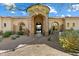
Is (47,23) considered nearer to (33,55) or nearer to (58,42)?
(58,42)

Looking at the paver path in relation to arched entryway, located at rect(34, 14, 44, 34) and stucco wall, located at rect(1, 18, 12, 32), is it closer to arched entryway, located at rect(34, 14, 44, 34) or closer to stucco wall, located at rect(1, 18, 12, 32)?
arched entryway, located at rect(34, 14, 44, 34)

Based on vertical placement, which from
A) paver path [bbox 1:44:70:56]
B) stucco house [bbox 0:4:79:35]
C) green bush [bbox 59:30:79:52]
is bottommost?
paver path [bbox 1:44:70:56]

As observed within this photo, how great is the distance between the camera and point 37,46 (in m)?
4.11

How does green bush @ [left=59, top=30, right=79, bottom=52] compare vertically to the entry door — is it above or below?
below

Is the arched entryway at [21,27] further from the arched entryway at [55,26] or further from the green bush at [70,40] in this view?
the green bush at [70,40]

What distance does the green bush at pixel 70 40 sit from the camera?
4.06 m

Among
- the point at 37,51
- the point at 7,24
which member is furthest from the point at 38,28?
the point at 7,24

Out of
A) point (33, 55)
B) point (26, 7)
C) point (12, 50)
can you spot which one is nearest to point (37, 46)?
point (33, 55)

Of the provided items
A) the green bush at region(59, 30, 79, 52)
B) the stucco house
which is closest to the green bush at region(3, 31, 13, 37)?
the stucco house

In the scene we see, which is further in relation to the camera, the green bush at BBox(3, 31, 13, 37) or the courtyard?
the green bush at BBox(3, 31, 13, 37)

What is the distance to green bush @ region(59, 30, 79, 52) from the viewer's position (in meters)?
4.06

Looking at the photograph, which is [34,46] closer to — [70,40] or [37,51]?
[37,51]

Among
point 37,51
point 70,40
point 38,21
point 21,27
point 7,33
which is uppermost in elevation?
point 38,21

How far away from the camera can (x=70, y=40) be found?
4.07 m
